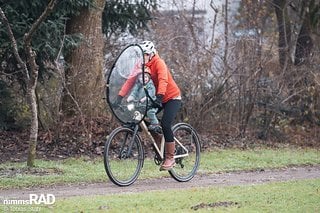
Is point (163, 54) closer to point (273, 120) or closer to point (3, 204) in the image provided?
point (273, 120)

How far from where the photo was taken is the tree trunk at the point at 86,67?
53.1ft

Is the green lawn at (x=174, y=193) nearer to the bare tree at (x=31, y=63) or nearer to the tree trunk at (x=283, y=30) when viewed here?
the bare tree at (x=31, y=63)

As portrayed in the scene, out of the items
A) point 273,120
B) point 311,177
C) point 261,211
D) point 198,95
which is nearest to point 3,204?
point 261,211

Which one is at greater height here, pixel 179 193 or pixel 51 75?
pixel 51 75

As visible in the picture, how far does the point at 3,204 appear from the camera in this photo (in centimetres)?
945

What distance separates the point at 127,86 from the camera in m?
11.4

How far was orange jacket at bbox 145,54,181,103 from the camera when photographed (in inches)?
437

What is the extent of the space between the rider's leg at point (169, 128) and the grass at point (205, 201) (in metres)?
0.98

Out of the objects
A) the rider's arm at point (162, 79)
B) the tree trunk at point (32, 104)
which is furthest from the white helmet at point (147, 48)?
the tree trunk at point (32, 104)

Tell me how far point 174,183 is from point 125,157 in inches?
44.9

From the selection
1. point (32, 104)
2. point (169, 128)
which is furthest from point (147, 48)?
point (32, 104)

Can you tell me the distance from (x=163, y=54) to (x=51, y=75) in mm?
3512

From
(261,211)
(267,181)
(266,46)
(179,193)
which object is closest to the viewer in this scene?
(261,211)

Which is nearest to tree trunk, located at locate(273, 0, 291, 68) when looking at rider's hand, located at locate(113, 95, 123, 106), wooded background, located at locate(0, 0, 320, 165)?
wooded background, located at locate(0, 0, 320, 165)
